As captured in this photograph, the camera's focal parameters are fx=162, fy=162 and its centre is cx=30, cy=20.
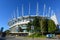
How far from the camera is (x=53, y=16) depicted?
4469 inches

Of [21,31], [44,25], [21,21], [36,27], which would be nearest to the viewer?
[44,25]

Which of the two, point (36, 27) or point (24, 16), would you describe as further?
point (24, 16)

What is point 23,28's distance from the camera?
112 meters

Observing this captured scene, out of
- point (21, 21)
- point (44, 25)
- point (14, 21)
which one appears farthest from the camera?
point (14, 21)

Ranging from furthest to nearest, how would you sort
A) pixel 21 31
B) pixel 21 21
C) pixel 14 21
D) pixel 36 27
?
1. pixel 14 21
2. pixel 21 21
3. pixel 21 31
4. pixel 36 27

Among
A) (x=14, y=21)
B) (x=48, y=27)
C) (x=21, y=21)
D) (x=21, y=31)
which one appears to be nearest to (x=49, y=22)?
(x=48, y=27)

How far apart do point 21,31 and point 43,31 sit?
36622 mm

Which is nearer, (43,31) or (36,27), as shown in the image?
(43,31)

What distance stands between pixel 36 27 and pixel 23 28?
33.8 meters

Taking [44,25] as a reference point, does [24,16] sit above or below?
above

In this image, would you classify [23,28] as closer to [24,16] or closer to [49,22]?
[24,16]

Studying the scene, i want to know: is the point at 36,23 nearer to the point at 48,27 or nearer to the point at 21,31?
the point at 48,27

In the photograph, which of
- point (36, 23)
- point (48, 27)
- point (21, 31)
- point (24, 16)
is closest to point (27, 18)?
point (24, 16)

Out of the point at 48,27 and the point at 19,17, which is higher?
the point at 19,17
